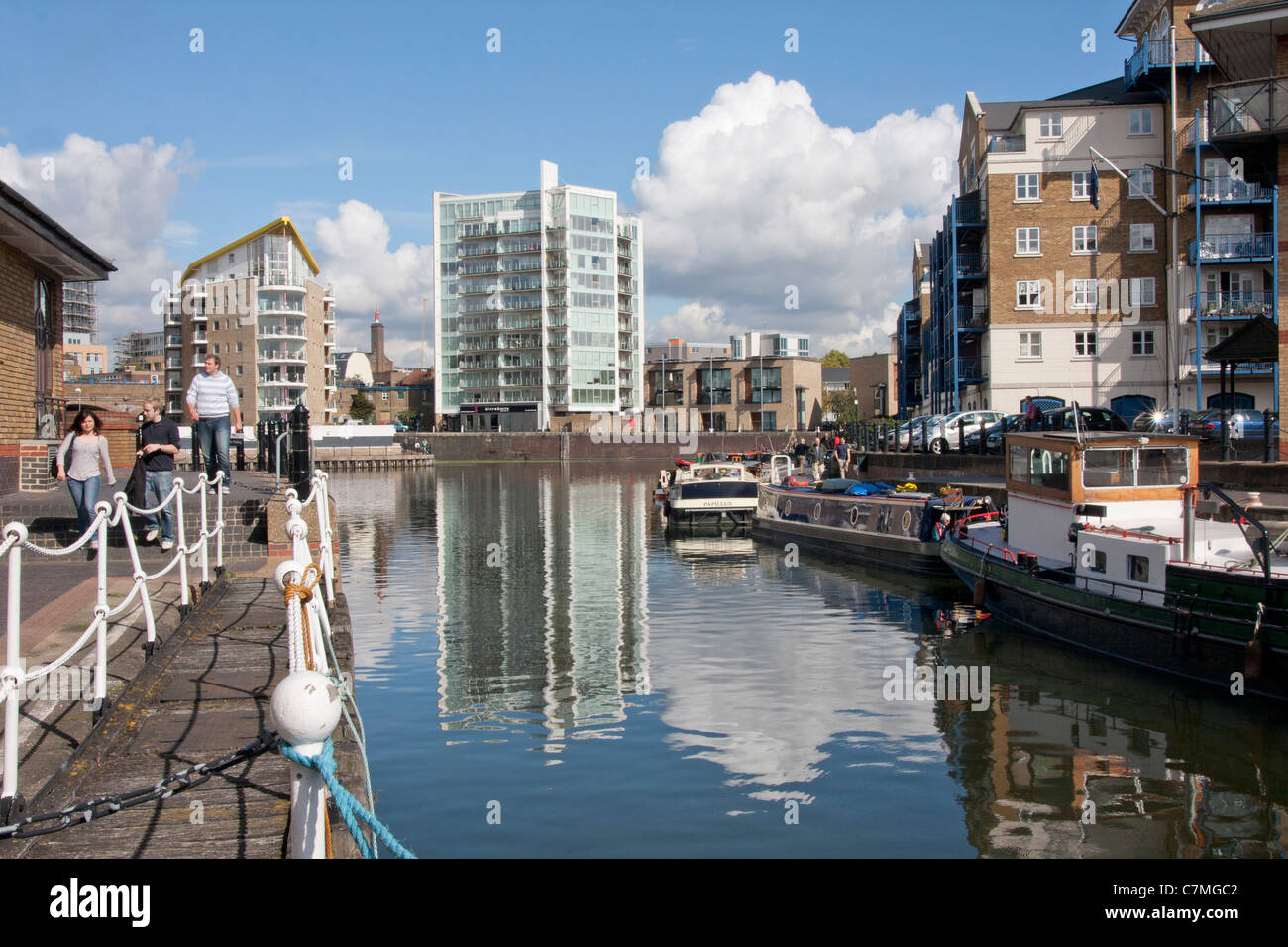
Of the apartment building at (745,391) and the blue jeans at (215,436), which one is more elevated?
the apartment building at (745,391)

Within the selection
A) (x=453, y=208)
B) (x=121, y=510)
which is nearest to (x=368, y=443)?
(x=453, y=208)

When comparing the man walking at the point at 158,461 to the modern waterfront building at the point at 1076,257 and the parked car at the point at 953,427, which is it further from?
the modern waterfront building at the point at 1076,257

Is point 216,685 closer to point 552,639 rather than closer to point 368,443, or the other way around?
point 552,639

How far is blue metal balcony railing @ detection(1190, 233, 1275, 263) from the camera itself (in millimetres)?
49884

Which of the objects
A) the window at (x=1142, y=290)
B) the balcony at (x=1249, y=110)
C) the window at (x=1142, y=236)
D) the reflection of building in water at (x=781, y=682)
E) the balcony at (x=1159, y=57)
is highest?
the balcony at (x=1159, y=57)

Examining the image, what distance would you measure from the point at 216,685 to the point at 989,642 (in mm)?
14318

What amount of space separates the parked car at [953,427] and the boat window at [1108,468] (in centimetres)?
2529

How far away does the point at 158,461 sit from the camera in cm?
1639

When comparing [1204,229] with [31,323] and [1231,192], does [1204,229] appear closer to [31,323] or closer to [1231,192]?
[1231,192]

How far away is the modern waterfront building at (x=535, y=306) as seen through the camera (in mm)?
127125

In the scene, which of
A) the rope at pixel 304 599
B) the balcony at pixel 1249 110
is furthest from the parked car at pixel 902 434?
the rope at pixel 304 599

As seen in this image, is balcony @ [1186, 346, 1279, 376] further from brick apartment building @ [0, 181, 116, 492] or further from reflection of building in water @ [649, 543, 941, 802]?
brick apartment building @ [0, 181, 116, 492]

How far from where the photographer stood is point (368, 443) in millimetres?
107625

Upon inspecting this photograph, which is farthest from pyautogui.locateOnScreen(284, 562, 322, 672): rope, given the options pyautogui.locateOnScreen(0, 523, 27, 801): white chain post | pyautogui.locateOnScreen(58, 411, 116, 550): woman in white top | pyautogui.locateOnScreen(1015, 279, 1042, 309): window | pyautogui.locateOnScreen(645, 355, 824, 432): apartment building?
pyautogui.locateOnScreen(645, 355, 824, 432): apartment building
